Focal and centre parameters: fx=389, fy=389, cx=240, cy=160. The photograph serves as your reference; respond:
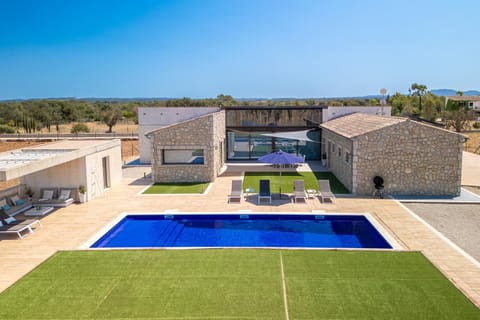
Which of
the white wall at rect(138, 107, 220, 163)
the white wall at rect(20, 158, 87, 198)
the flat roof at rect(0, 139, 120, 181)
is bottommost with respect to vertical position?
the white wall at rect(20, 158, 87, 198)

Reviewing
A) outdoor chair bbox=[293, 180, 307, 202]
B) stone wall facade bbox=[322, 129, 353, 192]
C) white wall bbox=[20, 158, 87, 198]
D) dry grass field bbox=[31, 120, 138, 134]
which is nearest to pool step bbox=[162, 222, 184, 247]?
outdoor chair bbox=[293, 180, 307, 202]

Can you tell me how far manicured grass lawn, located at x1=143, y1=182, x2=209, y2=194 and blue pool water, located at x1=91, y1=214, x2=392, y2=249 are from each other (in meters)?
4.79

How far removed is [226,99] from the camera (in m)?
79.8

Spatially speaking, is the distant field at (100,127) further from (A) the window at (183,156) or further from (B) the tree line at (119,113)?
(A) the window at (183,156)

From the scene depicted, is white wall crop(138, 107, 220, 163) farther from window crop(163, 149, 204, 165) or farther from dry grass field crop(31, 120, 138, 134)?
dry grass field crop(31, 120, 138, 134)

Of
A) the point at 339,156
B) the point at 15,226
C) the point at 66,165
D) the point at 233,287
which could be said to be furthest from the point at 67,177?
the point at 339,156

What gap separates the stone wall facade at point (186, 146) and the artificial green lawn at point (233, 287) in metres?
11.7

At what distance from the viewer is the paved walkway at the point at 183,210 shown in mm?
11367

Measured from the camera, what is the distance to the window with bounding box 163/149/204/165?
24594 millimetres

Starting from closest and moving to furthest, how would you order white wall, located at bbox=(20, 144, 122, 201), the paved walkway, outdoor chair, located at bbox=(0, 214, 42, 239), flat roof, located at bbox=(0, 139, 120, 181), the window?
the paved walkway < flat roof, located at bbox=(0, 139, 120, 181) < outdoor chair, located at bbox=(0, 214, 42, 239) < white wall, located at bbox=(20, 144, 122, 201) < the window

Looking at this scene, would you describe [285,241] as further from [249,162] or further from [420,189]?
[249,162]

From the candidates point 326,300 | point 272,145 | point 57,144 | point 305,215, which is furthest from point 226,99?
point 326,300

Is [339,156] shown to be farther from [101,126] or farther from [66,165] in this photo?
[101,126]

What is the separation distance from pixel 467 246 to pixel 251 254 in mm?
7190
